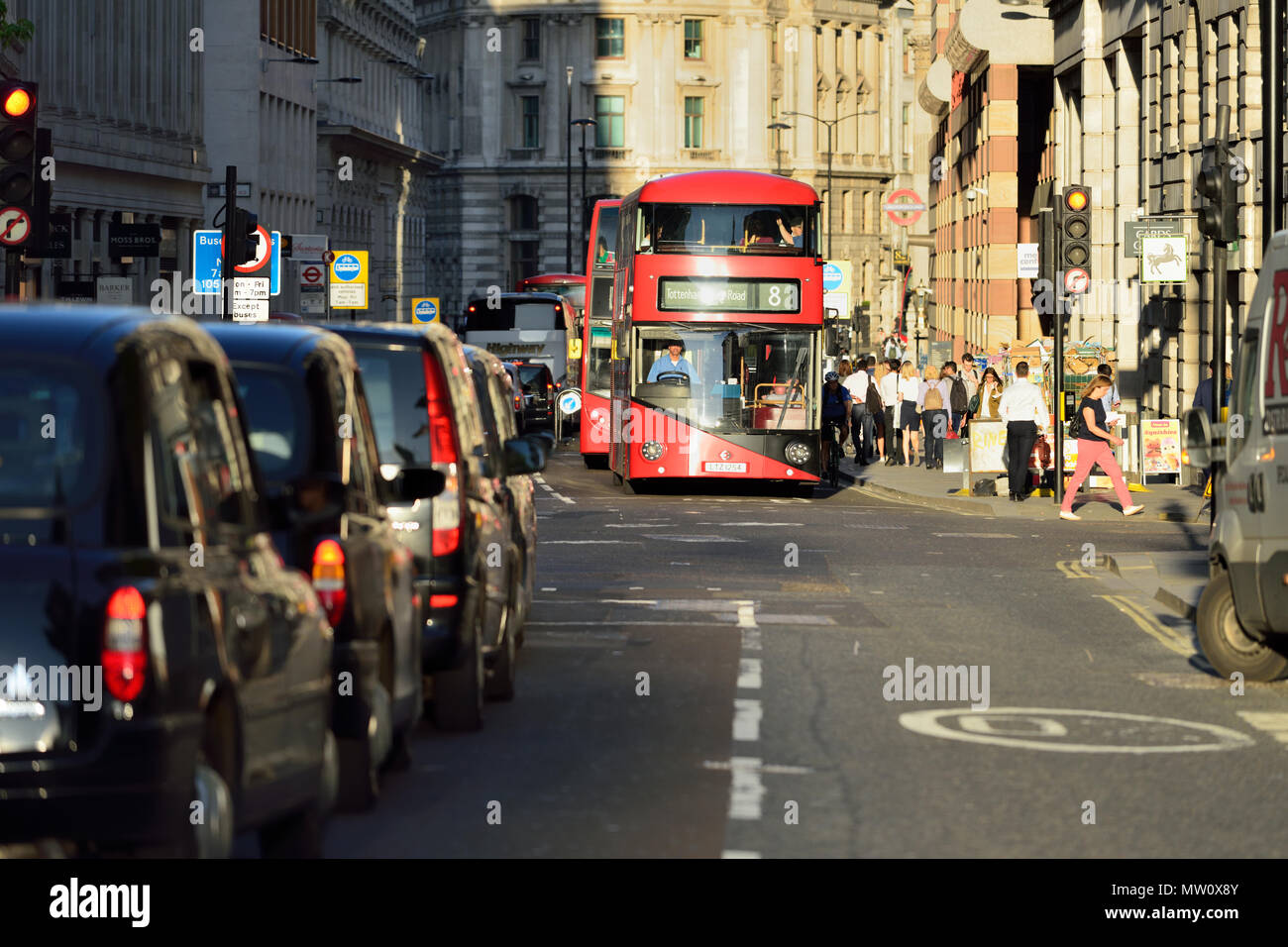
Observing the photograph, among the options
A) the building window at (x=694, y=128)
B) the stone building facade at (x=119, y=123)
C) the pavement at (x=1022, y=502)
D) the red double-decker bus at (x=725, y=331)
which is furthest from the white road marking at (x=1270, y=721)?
the building window at (x=694, y=128)

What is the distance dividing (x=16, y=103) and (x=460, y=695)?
8.02m

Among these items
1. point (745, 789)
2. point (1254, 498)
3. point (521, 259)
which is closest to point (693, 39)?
point (521, 259)

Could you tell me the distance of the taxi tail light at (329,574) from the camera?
9.08 m

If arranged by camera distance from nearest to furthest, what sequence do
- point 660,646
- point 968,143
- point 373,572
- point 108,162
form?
point 373,572 → point 660,646 → point 108,162 → point 968,143

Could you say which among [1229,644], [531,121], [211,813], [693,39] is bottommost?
[1229,644]

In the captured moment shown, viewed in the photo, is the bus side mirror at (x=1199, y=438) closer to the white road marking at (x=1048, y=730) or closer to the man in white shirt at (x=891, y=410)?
the white road marking at (x=1048, y=730)

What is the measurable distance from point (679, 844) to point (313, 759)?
1.55 m

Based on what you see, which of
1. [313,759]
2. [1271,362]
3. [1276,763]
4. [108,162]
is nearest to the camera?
[313,759]

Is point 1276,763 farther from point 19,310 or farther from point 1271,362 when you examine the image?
point 19,310

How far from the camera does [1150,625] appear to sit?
17.4 m

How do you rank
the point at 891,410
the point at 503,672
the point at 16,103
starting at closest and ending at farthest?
the point at 503,672 < the point at 16,103 < the point at 891,410

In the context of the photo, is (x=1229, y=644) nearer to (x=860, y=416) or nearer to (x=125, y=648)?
(x=125, y=648)

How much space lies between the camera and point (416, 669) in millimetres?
10180
